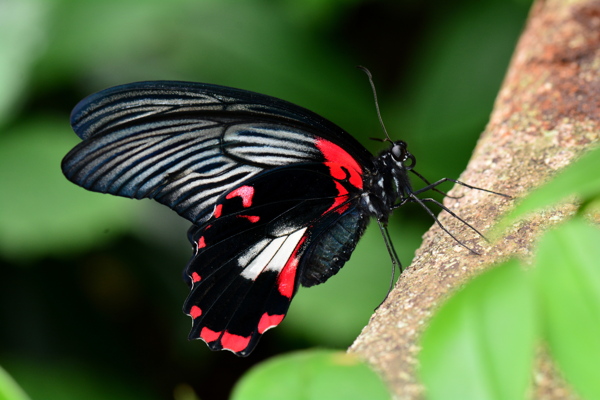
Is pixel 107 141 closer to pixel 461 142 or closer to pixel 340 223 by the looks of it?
pixel 340 223

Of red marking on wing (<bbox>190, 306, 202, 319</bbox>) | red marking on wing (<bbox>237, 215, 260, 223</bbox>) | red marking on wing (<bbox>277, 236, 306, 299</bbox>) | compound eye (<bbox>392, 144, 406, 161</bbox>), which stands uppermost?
compound eye (<bbox>392, 144, 406, 161</bbox>)

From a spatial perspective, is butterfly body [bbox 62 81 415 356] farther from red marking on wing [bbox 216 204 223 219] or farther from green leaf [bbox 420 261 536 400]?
green leaf [bbox 420 261 536 400]

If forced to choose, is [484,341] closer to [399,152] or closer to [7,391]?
[7,391]

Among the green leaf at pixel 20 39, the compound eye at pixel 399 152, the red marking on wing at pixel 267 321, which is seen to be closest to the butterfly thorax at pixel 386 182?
the compound eye at pixel 399 152

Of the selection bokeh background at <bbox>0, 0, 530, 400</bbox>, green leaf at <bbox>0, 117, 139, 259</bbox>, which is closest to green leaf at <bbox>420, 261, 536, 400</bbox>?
bokeh background at <bbox>0, 0, 530, 400</bbox>

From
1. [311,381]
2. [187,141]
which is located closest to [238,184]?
[187,141]

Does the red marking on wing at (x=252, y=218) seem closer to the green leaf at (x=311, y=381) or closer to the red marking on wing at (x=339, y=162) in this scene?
the red marking on wing at (x=339, y=162)
